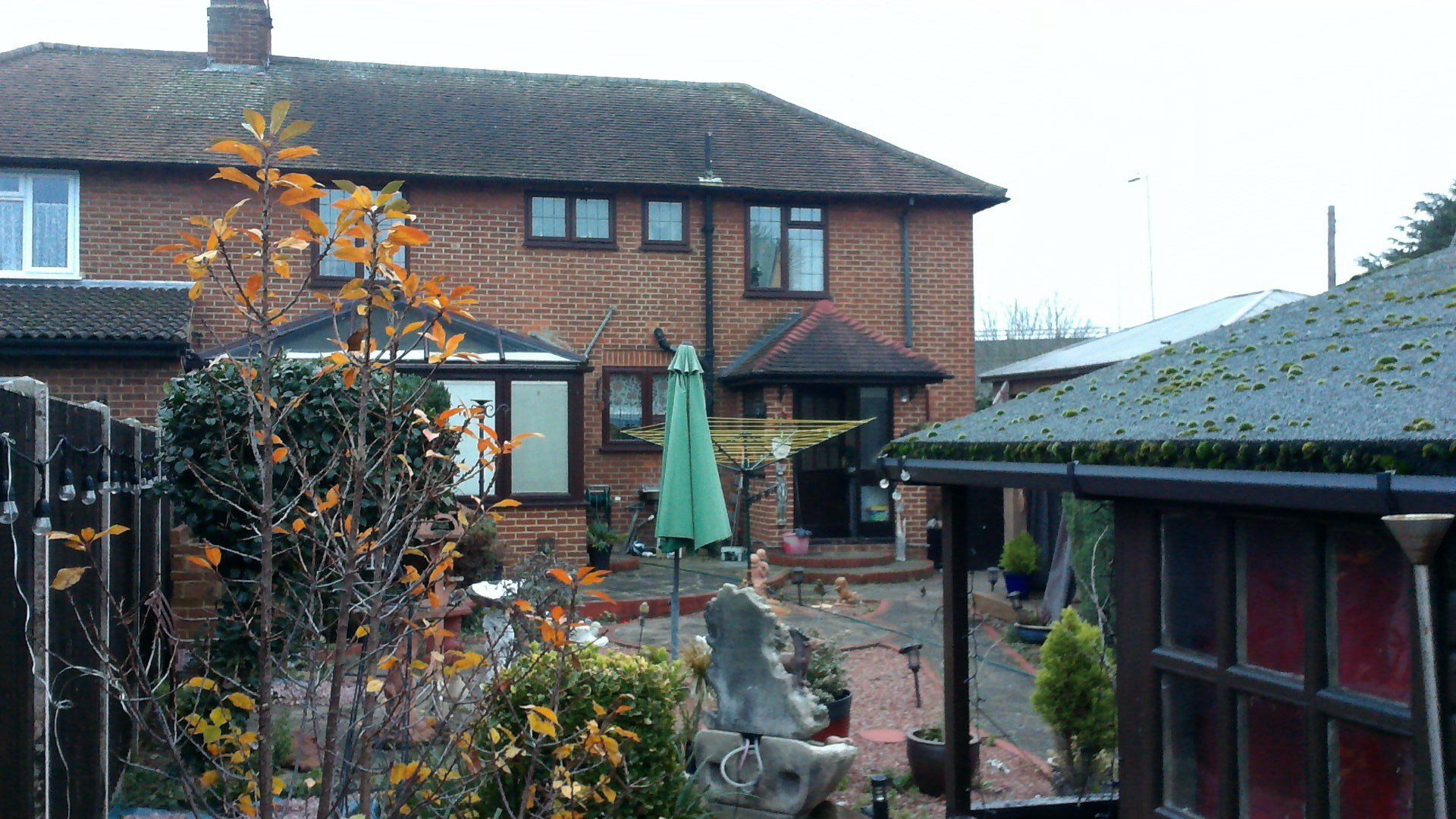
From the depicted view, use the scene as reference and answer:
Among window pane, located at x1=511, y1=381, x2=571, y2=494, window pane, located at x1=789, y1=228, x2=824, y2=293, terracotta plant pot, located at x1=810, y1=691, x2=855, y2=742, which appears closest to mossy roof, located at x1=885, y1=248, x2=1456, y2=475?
terracotta plant pot, located at x1=810, y1=691, x2=855, y2=742

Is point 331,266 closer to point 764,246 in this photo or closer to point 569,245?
point 569,245

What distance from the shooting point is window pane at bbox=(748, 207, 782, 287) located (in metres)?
17.4

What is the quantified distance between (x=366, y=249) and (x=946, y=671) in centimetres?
386

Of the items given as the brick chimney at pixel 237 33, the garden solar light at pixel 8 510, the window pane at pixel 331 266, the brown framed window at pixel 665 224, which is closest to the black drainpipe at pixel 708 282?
the brown framed window at pixel 665 224

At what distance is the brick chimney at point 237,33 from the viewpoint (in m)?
18.0

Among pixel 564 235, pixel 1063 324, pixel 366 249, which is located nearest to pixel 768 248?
pixel 564 235

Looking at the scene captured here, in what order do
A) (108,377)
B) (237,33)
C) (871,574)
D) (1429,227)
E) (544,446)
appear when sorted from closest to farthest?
(108,377) → (544,446) → (871,574) → (237,33) → (1429,227)

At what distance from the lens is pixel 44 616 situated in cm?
421

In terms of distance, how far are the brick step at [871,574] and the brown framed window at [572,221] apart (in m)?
5.61

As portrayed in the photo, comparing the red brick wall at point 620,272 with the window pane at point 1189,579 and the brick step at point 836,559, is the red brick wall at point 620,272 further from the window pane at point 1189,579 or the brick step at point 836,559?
the window pane at point 1189,579

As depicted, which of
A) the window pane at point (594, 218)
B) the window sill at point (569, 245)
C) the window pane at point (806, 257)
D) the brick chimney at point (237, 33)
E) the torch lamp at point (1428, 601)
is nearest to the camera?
the torch lamp at point (1428, 601)

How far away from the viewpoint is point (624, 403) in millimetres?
16797

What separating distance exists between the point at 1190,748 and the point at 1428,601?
5.47ft

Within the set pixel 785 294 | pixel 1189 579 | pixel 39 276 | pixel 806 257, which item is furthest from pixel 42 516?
pixel 806 257
